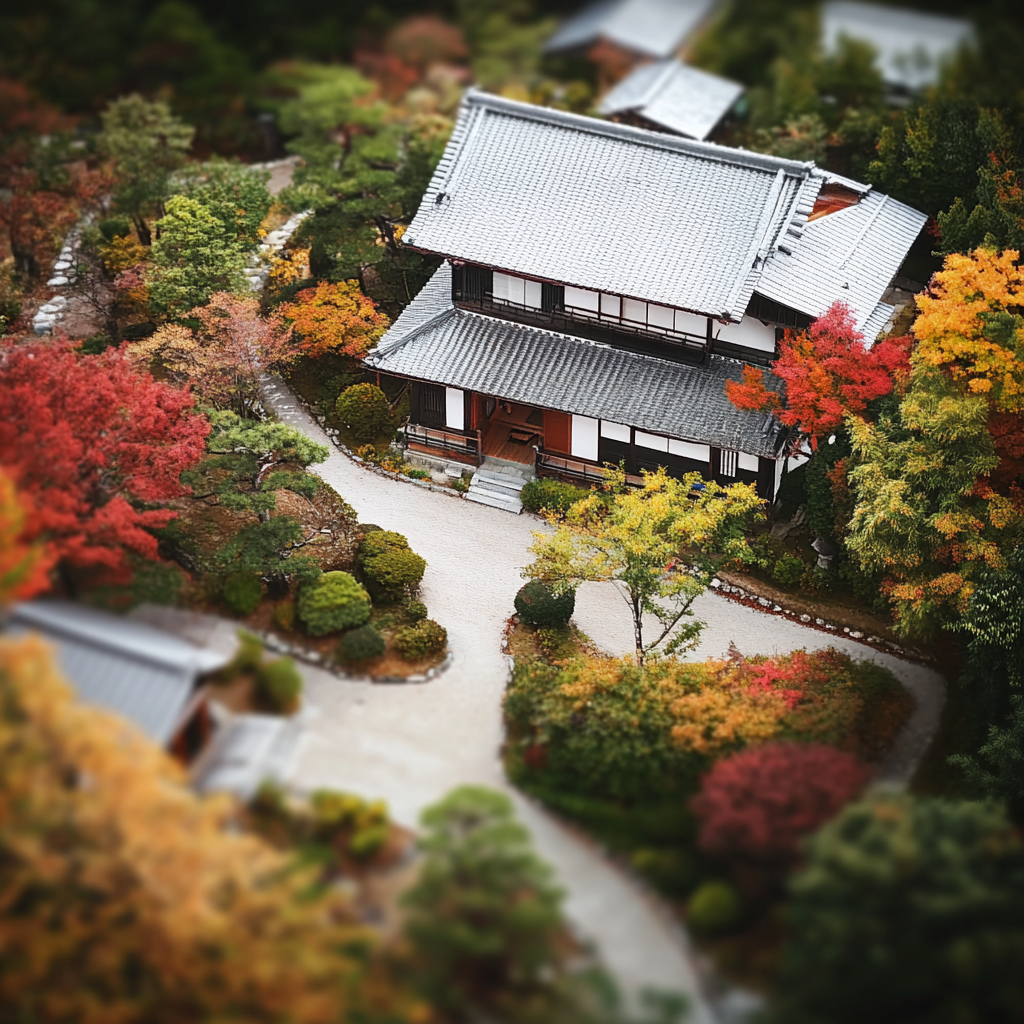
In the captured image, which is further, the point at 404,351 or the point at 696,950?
the point at 404,351

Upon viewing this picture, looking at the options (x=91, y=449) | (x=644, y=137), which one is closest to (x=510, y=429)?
(x=644, y=137)

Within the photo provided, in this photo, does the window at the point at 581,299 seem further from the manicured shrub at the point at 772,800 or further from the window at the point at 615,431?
the manicured shrub at the point at 772,800

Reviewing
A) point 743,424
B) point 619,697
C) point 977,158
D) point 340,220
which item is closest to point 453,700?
point 619,697

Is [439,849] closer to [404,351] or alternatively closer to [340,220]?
[404,351]

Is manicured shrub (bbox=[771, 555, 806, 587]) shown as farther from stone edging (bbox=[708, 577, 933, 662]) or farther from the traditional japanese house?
the traditional japanese house

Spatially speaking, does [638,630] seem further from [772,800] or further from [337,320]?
[337,320]

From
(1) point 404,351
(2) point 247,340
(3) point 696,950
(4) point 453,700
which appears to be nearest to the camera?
(3) point 696,950
